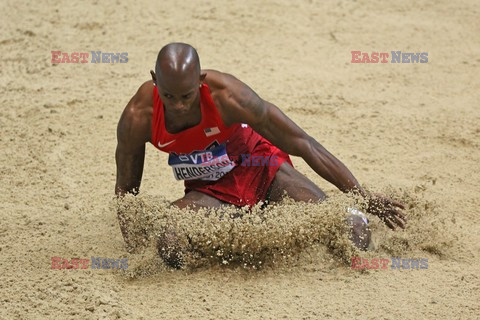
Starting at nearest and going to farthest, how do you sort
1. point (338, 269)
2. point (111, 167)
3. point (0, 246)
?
point (338, 269)
point (0, 246)
point (111, 167)

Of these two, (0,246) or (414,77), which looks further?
(414,77)

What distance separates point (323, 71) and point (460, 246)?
2631 millimetres

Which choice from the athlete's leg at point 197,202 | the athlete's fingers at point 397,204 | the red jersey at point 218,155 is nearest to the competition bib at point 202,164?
the red jersey at point 218,155

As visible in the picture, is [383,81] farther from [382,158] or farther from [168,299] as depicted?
[168,299]

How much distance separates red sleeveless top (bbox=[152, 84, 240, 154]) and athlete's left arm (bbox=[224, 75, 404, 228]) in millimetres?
86

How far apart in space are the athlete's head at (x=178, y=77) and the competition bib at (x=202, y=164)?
42cm

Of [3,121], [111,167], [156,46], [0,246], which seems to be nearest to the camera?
[0,246]

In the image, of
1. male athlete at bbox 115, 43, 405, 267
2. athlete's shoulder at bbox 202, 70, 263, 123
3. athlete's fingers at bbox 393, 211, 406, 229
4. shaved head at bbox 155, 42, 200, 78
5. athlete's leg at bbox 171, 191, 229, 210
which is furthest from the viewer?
athlete's leg at bbox 171, 191, 229, 210

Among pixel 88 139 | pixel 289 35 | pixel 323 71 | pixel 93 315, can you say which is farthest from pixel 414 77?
pixel 93 315

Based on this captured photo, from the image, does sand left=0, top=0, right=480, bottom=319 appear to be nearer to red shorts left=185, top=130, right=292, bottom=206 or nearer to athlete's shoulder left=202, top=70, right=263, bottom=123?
red shorts left=185, top=130, right=292, bottom=206

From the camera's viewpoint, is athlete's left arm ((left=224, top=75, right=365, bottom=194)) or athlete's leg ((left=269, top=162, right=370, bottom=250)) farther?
athlete's leg ((left=269, top=162, right=370, bottom=250))

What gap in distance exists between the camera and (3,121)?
19.4ft

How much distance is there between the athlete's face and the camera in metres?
3.73

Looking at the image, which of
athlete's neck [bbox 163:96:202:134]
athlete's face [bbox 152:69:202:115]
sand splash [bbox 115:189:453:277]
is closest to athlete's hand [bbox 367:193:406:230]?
sand splash [bbox 115:189:453:277]
